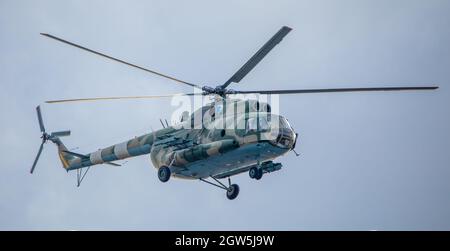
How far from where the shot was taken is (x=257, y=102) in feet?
116

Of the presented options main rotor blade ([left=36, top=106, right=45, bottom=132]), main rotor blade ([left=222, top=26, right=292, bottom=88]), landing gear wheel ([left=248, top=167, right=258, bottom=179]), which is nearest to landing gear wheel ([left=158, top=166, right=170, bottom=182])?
landing gear wheel ([left=248, top=167, right=258, bottom=179])

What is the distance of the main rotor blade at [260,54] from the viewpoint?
31.6 m

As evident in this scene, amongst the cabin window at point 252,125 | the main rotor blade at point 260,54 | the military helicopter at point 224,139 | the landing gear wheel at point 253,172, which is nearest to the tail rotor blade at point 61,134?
the military helicopter at point 224,139

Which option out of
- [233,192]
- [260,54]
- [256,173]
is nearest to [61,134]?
[233,192]

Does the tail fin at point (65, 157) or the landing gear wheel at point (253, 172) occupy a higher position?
the tail fin at point (65, 157)

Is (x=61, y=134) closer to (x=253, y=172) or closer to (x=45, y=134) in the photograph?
(x=45, y=134)

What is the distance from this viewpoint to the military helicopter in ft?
110

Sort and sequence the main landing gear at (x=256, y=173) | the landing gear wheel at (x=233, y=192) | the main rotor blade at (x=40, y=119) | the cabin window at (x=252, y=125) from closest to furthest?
the cabin window at (x=252, y=125)
the main landing gear at (x=256, y=173)
the landing gear wheel at (x=233, y=192)
the main rotor blade at (x=40, y=119)

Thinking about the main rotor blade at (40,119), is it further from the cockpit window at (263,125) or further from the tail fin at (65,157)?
the cockpit window at (263,125)
